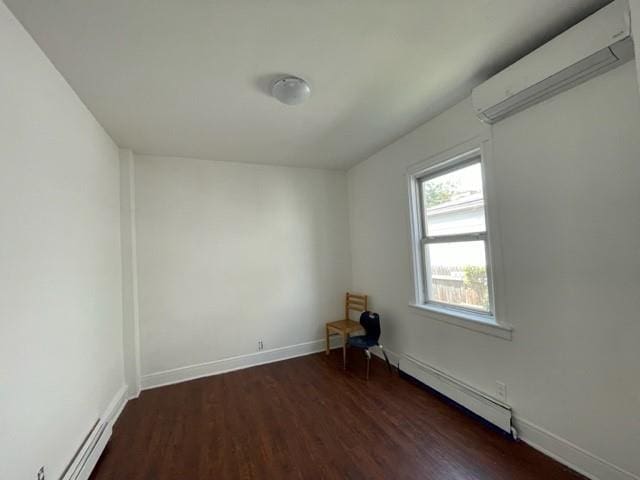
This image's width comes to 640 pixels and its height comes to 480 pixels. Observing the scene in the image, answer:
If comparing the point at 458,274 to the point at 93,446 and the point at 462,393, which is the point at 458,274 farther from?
the point at 93,446

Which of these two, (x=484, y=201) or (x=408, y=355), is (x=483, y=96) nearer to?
(x=484, y=201)

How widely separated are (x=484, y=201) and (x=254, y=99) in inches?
75.3

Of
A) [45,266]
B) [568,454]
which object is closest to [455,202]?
[568,454]

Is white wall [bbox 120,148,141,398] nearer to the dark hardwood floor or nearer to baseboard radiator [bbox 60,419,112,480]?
the dark hardwood floor

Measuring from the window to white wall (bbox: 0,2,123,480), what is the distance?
9.06 ft

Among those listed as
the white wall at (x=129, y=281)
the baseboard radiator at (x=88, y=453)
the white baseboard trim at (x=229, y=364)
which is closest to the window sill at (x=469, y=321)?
the white baseboard trim at (x=229, y=364)

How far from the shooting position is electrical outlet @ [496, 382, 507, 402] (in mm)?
1929

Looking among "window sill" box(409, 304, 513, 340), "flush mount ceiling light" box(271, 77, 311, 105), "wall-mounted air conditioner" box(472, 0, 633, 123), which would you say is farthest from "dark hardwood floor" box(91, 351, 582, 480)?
"flush mount ceiling light" box(271, 77, 311, 105)

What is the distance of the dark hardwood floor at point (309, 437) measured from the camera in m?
1.67

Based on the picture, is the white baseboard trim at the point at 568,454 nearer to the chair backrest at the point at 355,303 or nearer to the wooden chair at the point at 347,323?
the wooden chair at the point at 347,323

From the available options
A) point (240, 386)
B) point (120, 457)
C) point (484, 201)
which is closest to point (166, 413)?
point (120, 457)

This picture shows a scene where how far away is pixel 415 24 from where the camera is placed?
1.41 m

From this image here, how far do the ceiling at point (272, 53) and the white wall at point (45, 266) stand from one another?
0.80 ft

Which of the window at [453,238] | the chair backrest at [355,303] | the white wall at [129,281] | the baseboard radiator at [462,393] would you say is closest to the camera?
the baseboard radiator at [462,393]
